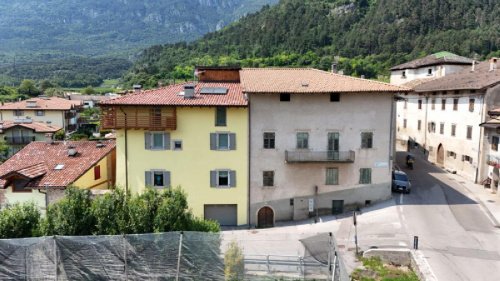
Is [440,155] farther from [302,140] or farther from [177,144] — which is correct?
[177,144]

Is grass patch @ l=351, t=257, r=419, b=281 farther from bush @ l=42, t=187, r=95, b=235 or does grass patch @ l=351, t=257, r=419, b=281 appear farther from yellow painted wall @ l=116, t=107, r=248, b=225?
bush @ l=42, t=187, r=95, b=235

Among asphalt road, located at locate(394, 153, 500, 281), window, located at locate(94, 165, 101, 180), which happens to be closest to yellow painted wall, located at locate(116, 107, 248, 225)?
window, located at locate(94, 165, 101, 180)

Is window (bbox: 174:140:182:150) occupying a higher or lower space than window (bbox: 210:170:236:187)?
higher

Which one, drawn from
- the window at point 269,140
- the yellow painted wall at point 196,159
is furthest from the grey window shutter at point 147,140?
the window at point 269,140

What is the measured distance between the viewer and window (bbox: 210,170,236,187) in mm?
32562

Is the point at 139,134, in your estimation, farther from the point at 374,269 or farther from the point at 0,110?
the point at 0,110

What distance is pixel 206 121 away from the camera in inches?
1267

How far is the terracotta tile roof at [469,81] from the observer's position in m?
37.7

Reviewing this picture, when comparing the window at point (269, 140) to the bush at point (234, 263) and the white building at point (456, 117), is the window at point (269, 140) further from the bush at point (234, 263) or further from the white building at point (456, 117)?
the white building at point (456, 117)

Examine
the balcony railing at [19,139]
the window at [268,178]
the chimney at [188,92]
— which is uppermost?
the chimney at [188,92]

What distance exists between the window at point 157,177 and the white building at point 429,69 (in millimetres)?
40730

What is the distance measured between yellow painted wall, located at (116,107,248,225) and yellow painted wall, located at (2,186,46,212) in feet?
18.6

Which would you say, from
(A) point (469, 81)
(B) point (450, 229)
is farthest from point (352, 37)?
(B) point (450, 229)

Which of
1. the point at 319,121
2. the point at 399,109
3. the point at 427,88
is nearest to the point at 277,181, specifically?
the point at 319,121
